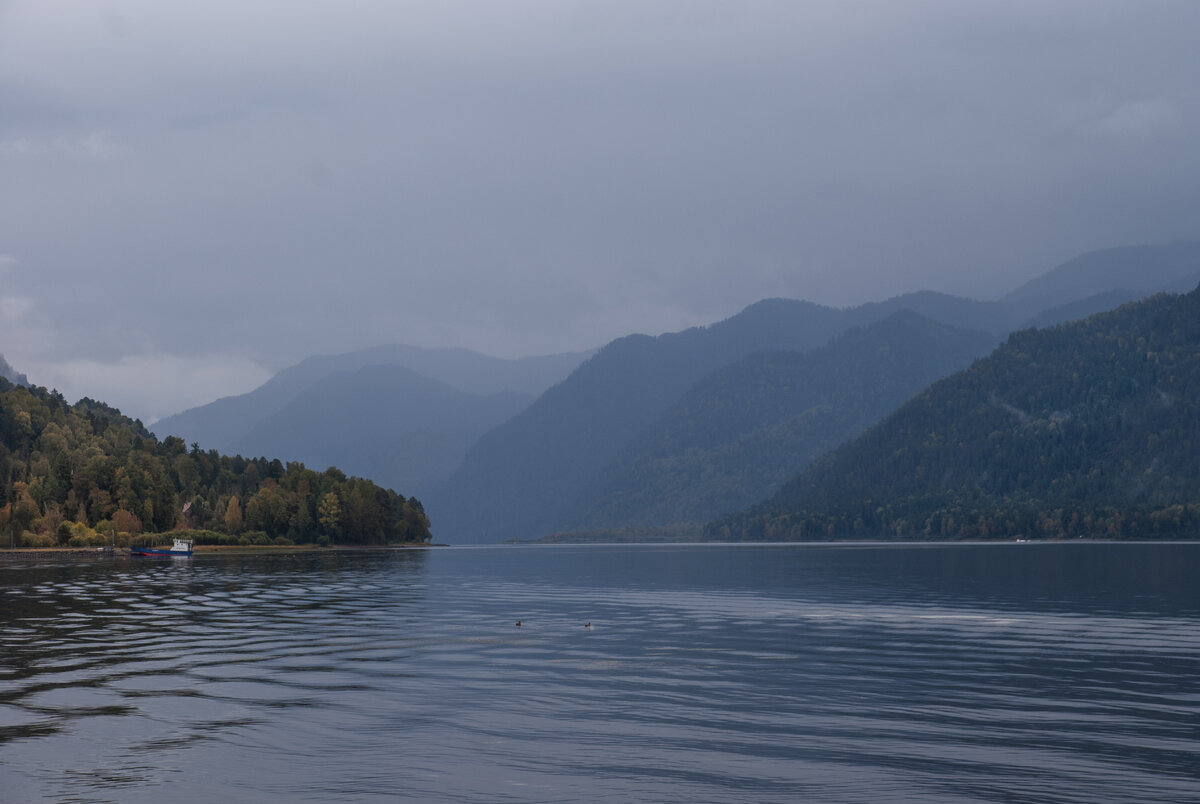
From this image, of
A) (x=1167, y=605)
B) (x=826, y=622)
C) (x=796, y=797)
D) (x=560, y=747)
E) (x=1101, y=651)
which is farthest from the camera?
(x=1167, y=605)

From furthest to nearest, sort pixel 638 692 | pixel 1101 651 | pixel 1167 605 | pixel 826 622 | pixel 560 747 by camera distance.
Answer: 1. pixel 1167 605
2. pixel 826 622
3. pixel 1101 651
4. pixel 638 692
5. pixel 560 747

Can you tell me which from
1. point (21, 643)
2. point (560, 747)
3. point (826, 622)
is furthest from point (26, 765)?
point (826, 622)

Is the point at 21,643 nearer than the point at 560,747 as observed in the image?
No

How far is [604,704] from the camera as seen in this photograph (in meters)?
52.9

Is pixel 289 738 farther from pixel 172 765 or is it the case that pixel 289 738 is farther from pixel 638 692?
pixel 638 692

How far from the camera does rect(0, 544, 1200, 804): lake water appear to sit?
38062 millimetres

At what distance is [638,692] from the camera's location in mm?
56406

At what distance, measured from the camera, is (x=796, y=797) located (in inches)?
1422

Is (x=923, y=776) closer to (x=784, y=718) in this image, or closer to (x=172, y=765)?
(x=784, y=718)

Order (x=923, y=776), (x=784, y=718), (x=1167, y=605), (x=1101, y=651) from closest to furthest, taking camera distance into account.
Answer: (x=923, y=776) < (x=784, y=718) < (x=1101, y=651) < (x=1167, y=605)

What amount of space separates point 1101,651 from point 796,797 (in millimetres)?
43678

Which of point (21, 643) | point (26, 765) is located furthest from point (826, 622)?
point (26, 765)

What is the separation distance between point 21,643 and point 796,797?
6023cm

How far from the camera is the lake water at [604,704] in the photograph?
125 feet
